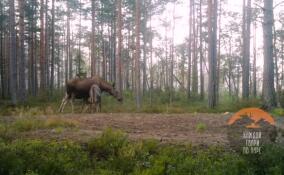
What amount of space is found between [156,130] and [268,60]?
695 cm

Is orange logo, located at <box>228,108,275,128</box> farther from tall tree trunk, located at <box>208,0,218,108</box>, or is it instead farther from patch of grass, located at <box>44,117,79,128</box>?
tall tree trunk, located at <box>208,0,218,108</box>

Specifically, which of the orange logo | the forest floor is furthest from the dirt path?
the orange logo

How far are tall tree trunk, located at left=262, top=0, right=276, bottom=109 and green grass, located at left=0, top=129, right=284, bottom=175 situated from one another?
7.43 m

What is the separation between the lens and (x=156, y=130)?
10695mm

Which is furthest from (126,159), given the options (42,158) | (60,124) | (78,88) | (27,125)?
(78,88)

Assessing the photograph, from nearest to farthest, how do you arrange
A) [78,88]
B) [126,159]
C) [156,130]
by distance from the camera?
[126,159] → [156,130] → [78,88]

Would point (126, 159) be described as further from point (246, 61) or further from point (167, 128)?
point (246, 61)

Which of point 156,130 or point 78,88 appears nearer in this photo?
point 156,130

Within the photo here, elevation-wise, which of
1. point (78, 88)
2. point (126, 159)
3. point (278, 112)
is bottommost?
point (126, 159)

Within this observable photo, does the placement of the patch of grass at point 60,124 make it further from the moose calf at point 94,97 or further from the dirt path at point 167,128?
the moose calf at point 94,97

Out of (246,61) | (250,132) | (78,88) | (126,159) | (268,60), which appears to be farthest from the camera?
(246,61)

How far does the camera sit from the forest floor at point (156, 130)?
9.20 m

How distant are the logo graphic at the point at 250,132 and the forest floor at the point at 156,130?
24 centimetres

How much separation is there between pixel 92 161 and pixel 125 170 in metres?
0.80
